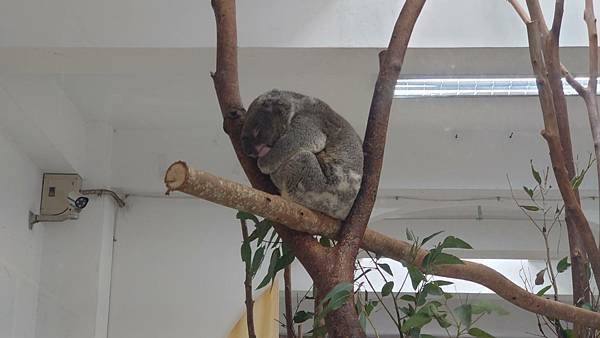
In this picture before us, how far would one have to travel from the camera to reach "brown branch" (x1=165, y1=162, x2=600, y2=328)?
0.90 metres

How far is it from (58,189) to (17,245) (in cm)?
27

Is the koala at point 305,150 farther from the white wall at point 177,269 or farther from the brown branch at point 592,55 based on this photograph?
the white wall at point 177,269

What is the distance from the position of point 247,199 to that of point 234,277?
83.1 inches

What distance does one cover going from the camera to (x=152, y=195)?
3.03m

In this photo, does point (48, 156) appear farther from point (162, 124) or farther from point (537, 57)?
point (537, 57)

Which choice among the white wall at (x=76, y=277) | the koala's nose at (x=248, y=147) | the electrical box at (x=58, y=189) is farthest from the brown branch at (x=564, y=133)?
the electrical box at (x=58, y=189)

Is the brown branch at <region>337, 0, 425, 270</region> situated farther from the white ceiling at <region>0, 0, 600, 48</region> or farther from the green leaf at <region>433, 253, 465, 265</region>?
the white ceiling at <region>0, 0, 600, 48</region>

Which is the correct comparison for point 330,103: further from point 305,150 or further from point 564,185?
point 564,185

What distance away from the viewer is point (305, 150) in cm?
155

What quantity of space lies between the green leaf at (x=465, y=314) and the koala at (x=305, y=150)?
0.30m

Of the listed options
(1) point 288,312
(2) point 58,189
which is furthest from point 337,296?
(2) point 58,189

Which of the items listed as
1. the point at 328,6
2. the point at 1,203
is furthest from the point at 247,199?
the point at 1,203

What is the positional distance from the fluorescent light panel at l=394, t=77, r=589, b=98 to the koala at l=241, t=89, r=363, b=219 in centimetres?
119

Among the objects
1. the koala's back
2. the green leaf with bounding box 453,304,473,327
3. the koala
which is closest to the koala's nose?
the koala
